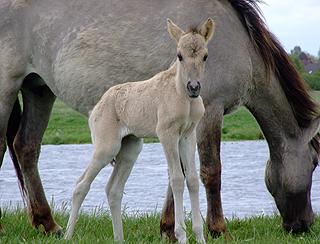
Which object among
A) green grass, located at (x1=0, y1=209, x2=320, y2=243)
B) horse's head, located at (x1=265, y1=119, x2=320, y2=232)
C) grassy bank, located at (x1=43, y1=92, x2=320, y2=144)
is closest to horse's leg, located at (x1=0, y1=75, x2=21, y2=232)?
green grass, located at (x1=0, y1=209, x2=320, y2=243)

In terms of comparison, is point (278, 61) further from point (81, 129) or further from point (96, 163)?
point (81, 129)

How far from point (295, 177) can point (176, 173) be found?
83.3 inches

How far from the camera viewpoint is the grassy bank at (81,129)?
2459 cm

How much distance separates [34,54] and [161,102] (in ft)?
7.83

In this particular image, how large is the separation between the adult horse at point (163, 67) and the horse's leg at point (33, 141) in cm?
1

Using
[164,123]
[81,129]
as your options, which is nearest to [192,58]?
[164,123]

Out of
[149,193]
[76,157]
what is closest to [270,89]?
[149,193]

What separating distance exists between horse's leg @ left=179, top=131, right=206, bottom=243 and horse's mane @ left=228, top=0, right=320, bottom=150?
1781 millimetres

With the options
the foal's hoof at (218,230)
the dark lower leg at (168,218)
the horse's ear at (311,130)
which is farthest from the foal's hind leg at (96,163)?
the horse's ear at (311,130)

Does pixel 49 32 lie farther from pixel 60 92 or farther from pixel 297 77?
pixel 297 77

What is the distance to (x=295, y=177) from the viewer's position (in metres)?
7.88

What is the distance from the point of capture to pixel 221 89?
7.33 m

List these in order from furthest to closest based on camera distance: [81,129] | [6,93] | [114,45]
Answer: [81,129], [6,93], [114,45]

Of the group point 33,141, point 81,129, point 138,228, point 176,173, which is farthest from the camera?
point 81,129
